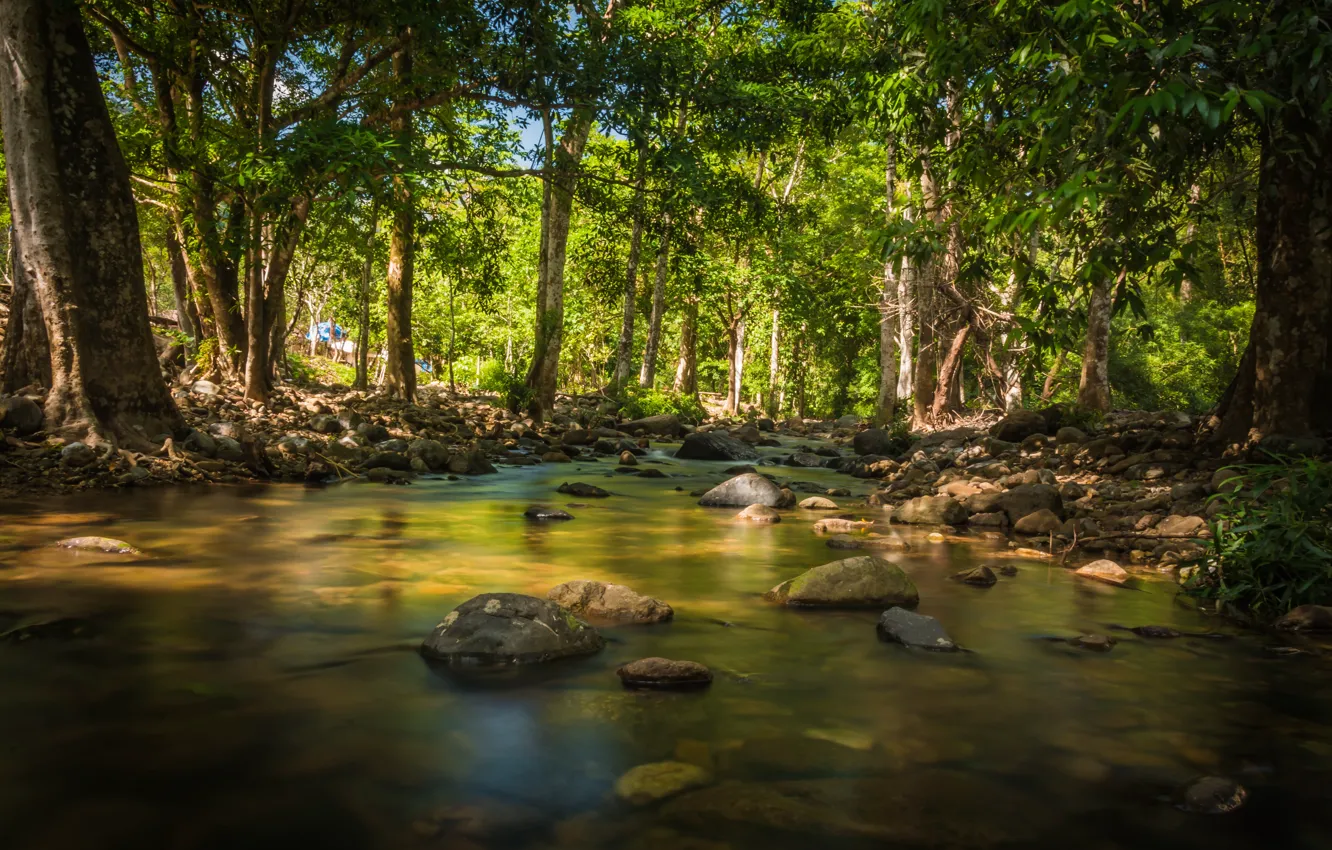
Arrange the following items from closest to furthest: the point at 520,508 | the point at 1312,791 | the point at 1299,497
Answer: the point at 1312,791 → the point at 1299,497 → the point at 520,508

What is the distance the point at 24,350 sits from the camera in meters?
9.52

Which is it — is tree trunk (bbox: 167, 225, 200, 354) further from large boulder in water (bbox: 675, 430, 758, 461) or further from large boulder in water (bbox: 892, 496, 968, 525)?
large boulder in water (bbox: 892, 496, 968, 525)

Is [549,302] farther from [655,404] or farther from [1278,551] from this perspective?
[1278,551]

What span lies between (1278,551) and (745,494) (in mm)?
5354

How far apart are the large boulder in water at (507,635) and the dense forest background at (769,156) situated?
2.96 meters

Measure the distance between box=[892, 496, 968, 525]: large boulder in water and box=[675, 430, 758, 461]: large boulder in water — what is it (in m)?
6.85

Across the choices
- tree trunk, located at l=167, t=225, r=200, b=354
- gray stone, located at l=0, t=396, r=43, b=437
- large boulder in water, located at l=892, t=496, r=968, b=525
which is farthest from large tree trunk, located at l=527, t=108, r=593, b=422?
large boulder in water, located at l=892, t=496, r=968, b=525

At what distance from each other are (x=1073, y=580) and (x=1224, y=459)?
3292mm

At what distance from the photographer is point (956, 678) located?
13.8 feet

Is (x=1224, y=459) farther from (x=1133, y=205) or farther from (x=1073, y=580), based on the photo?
(x=1133, y=205)

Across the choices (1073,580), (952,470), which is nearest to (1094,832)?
(1073,580)

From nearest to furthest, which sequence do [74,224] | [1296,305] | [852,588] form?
[852,588], [1296,305], [74,224]

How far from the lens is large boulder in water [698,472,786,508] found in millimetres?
9719

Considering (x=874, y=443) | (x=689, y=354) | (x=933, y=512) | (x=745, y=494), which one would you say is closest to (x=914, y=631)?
(x=933, y=512)
